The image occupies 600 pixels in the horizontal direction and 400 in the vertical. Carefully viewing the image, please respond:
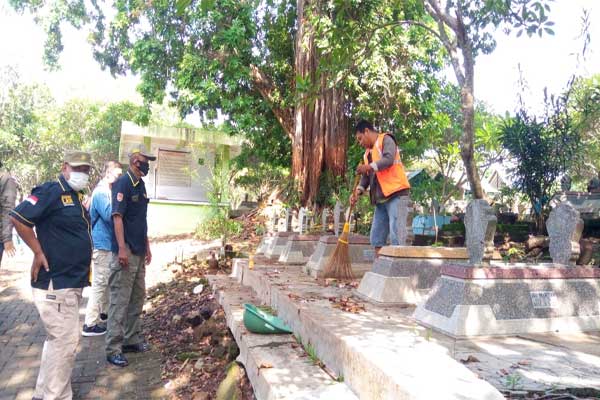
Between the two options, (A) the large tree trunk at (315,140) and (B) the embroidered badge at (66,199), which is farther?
(A) the large tree trunk at (315,140)

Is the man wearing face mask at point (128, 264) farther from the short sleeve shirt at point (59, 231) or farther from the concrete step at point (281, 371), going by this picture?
the concrete step at point (281, 371)

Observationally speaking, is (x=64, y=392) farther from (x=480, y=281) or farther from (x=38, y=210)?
(x=480, y=281)

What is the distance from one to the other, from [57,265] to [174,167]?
15.5 meters

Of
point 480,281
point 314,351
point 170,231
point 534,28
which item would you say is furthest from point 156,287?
point 170,231

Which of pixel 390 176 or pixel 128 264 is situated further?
pixel 390 176

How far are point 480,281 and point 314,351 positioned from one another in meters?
1.30

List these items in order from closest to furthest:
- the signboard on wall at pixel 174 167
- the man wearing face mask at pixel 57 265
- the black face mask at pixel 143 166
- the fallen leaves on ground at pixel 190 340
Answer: the man wearing face mask at pixel 57 265
the fallen leaves on ground at pixel 190 340
the black face mask at pixel 143 166
the signboard on wall at pixel 174 167

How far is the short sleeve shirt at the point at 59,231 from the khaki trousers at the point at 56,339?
0.27ft

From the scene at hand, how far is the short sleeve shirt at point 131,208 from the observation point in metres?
4.64

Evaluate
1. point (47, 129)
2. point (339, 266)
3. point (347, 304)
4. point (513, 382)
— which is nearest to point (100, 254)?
point (339, 266)

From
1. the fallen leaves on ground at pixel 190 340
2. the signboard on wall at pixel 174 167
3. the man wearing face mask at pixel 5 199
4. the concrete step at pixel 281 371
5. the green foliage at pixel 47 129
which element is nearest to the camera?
the concrete step at pixel 281 371

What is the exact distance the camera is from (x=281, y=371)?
2.93 m

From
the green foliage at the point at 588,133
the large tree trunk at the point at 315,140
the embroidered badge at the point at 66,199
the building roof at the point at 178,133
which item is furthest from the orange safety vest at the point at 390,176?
the building roof at the point at 178,133

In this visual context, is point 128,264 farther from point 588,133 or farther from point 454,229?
point 588,133
